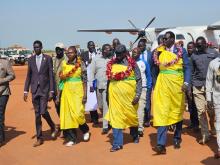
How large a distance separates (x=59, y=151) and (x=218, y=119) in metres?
2.96

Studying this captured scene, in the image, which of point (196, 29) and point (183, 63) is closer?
point (183, 63)

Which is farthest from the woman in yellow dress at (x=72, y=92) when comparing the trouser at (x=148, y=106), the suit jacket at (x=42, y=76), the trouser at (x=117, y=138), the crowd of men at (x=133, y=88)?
the trouser at (x=148, y=106)

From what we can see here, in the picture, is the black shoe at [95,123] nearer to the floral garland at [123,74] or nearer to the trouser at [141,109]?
the trouser at [141,109]

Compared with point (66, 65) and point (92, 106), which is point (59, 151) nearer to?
point (66, 65)

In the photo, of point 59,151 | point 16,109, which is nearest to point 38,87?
point 59,151

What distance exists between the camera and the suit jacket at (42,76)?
793 centimetres

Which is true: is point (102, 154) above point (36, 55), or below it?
below

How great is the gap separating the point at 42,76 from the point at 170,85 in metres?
2.55

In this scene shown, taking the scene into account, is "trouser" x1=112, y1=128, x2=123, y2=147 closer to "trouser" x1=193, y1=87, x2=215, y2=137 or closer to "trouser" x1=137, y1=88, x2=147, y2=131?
"trouser" x1=137, y1=88, x2=147, y2=131

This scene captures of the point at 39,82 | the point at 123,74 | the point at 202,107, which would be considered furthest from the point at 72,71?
the point at 202,107

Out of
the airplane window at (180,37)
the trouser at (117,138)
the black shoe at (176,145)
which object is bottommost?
the black shoe at (176,145)

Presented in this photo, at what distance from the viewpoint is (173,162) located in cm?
642

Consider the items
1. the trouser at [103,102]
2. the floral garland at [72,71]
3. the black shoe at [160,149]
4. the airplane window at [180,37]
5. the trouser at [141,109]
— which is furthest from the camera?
the airplane window at [180,37]

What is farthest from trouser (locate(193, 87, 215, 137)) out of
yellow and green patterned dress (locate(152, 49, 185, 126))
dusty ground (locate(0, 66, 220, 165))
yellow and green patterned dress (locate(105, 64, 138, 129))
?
yellow and green patterned dress (locate(105, 64, 138, 129))
